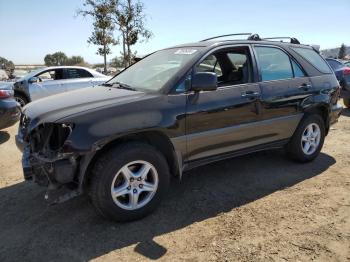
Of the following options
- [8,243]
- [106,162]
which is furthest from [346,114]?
[8,243]

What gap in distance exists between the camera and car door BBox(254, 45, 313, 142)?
4.66 meters

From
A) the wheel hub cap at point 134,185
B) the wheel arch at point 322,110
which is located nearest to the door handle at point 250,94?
the wheel arch at point 322,110

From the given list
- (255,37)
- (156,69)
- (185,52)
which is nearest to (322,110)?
(255,37)

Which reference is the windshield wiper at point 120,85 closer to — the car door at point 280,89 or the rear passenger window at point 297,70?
the car door at point 280,89

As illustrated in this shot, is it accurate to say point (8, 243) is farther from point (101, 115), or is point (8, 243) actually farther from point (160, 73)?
point (160, 73)

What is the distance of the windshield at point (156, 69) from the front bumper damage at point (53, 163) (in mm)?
1128

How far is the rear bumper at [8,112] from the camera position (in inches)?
279

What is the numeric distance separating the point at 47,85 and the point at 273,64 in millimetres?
7581

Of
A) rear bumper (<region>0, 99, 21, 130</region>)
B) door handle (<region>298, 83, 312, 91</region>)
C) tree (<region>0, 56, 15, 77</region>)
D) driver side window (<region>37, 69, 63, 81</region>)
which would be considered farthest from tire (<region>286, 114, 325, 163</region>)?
tree (<region>0, 56, 15, 77</region>)

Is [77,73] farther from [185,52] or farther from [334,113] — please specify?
[334,113]

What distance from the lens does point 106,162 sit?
3.40 metres

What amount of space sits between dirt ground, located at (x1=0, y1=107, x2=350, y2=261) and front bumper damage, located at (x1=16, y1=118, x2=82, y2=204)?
1.44 ft

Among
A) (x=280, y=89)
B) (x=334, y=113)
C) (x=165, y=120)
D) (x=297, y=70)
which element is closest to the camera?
(x=165, y=120)

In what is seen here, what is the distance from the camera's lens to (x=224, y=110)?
13.6 feet
